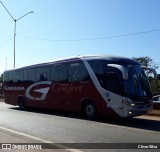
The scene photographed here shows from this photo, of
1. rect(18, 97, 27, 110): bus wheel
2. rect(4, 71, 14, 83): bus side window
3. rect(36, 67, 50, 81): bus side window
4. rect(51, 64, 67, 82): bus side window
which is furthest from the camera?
rect(4, 71, 14, 83): bus side window

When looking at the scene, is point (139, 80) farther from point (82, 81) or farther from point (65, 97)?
point (65, 97)

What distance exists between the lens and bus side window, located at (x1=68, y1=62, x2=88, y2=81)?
719 inches

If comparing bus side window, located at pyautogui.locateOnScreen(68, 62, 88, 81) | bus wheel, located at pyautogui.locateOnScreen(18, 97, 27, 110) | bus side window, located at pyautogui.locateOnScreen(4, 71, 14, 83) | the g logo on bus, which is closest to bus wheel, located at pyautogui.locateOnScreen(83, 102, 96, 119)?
bus side window, located at pyautogui.locateOnScreen(68, 62, 88, 81)

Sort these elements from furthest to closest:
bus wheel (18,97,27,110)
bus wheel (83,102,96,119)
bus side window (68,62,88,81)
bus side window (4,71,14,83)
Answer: bus side window (4,71,14,83), bus wheel (18,97,27,110), bus side window (68,62,88,81), bus wheel (83,102,96,119)

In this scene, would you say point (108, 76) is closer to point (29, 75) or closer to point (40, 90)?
point (40, 90)

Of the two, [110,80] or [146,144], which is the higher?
[110,80]

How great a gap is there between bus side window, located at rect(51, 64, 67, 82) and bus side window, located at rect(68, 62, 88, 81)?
55cm

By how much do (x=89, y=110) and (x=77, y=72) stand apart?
220cm

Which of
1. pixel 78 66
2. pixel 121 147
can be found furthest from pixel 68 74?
pixel 121 147

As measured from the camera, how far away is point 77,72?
18.8 metres

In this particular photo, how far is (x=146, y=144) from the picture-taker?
10297 millimetres

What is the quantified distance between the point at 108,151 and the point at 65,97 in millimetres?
10849

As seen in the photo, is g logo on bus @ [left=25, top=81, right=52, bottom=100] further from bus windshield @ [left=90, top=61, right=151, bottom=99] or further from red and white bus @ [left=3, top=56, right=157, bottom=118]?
bus windshield @ [left=90, top=61, right=151, bottom=99]

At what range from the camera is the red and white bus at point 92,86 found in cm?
1593
